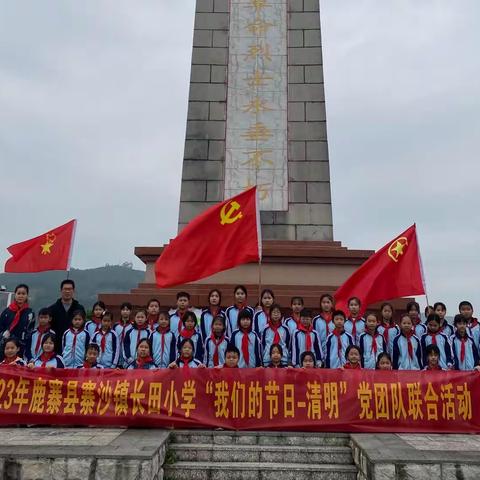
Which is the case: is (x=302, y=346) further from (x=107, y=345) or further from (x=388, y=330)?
(x=107, y=345)

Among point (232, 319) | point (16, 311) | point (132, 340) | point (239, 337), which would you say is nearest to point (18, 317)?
point (16, 311)

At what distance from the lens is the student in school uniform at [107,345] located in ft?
19.7

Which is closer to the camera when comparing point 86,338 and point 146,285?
point 86,338

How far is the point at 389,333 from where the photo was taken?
20.0 feet

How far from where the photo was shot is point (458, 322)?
5.90 meters

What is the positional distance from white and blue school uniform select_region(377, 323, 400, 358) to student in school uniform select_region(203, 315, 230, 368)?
198 centimetres

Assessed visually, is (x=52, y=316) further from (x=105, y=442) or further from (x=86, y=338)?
(x=105, y=442)

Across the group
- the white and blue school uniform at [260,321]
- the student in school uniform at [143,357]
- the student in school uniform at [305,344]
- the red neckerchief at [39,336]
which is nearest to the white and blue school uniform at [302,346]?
the student in school uniform at [305,344]

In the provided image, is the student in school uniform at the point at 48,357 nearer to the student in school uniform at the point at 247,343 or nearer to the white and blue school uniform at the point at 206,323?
the white and blue school uniform at the point at 206,323

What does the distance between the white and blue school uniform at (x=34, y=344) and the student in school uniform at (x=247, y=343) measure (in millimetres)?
2264

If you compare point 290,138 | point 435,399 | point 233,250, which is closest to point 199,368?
point 233,250

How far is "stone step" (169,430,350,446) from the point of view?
14.9 feet

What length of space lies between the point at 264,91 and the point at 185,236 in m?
4.81

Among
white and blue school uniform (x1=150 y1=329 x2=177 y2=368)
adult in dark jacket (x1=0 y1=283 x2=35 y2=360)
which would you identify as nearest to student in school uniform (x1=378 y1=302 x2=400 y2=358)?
white and blue school uniform (x1=150 y1=329 x2=177 y2=368)
